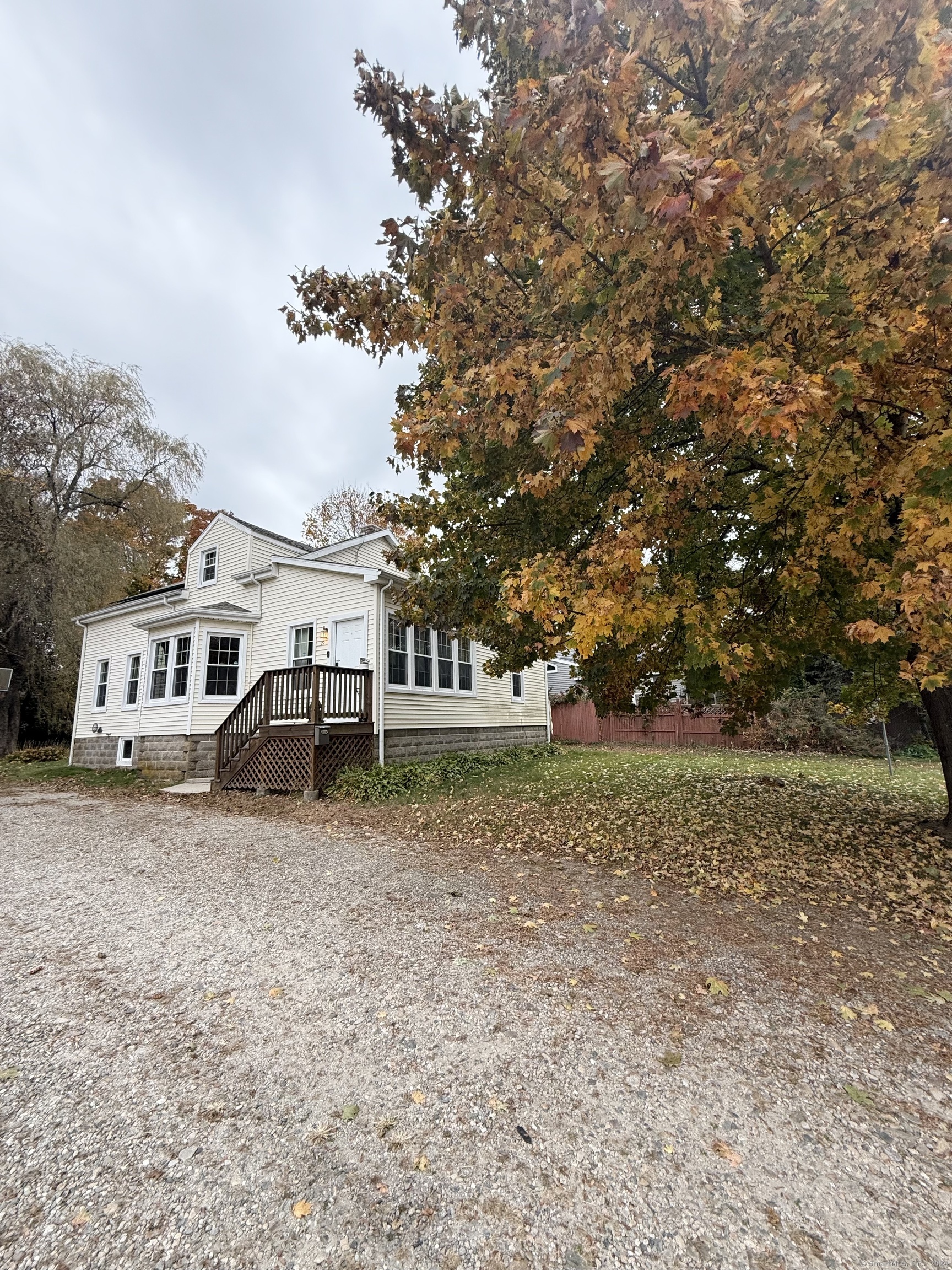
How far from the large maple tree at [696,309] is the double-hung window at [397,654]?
631cm

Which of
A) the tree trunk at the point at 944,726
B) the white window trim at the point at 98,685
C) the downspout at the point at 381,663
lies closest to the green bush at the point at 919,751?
the tree trunk at the point at 944,726

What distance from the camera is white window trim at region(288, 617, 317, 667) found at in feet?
40.6

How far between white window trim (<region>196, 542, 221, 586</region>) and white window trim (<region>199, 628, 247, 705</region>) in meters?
2.25

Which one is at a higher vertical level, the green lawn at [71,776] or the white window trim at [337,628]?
the white window trim at [337,628]

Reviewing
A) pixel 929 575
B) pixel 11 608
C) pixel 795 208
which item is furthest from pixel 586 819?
pixel 11 608

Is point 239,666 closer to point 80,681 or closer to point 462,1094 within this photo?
point 80,681

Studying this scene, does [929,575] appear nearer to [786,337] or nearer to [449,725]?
[786,337]

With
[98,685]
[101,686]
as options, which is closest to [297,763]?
[101,686]

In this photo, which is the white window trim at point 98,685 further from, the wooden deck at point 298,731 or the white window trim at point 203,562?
the wooden deck at point 298,731

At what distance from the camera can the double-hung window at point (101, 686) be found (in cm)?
1608

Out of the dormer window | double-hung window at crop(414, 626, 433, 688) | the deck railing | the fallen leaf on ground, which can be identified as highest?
the dormer window

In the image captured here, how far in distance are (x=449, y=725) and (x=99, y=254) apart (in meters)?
13.9

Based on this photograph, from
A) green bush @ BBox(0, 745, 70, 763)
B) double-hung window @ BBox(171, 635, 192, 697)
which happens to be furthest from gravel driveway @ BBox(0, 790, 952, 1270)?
green bush @ BBox(0, 745, 70, 763)

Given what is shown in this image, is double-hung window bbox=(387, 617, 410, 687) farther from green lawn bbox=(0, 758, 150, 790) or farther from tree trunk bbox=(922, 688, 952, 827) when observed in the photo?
tree trunk bbox=(922, 688, 952, 827)
